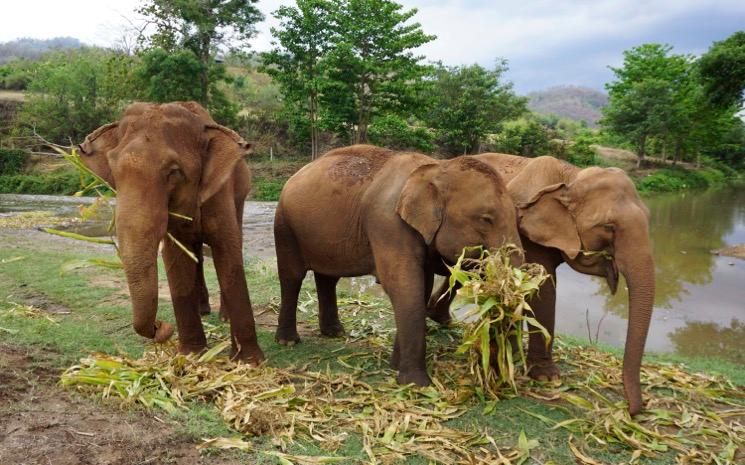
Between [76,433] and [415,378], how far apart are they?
2.42 metres

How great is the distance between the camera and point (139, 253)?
3.49 m

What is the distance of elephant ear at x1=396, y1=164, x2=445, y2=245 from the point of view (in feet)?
14.5

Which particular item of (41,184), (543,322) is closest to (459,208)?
(543,322)

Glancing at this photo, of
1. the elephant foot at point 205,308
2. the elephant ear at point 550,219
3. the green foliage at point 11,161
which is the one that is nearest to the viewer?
the elephant ear at point 550,219

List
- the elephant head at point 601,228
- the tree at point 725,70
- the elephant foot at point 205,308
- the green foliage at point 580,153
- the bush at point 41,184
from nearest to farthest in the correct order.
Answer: the elephant head at point 601,228
the elephant foot at point 205,308
the tree at point 725,70
the bush at point 41,184
the green foliage at point 580,153

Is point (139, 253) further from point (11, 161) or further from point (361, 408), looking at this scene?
point (11, 161)

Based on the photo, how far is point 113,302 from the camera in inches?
265

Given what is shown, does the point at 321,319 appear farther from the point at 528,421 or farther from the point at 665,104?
the point at 665,104

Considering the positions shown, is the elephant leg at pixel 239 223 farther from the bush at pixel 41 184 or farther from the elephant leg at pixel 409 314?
the bush at pixel 41 184

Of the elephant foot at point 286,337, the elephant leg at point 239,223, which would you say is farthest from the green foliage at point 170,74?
the elephant foot at point 286,337

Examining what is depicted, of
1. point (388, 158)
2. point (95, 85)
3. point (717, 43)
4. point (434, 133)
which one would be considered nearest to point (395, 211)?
point (388, 158)

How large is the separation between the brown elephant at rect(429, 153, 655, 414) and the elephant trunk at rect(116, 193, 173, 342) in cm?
281

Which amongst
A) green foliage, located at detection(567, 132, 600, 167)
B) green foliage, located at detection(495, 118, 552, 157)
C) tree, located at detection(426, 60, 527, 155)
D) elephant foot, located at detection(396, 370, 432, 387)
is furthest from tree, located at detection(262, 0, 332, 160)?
elephant foot, located at detection(396, 370, 432, 387)

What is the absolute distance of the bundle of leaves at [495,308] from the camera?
3945mm
